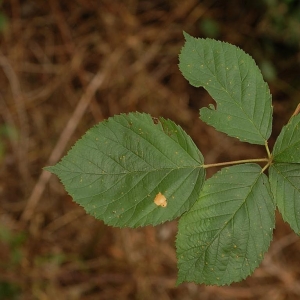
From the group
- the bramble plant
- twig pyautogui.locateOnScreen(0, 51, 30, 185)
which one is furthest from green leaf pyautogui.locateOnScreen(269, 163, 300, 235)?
twig pyautogui.locateOnScreen(0, 51, 30, 185)

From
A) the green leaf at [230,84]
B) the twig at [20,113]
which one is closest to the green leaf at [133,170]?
the green leaf at [230,84]

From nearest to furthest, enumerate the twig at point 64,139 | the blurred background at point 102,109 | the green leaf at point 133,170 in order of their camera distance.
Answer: the green leaf at point 133,170
the blurred background at point 102,109
the twig at point 64,139

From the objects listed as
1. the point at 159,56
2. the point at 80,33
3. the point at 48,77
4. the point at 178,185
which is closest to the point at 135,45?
the point at 159,56

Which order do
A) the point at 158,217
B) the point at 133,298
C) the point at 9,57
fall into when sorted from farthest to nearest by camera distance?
the point at 9,57
the point at 133,298
the point at 158,217

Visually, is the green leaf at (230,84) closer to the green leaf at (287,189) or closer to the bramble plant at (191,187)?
the bramble plant at (191,187)

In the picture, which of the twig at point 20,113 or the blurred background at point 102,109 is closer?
the blurred background at point 102,109

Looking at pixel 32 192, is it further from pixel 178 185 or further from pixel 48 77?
pixel 178 185
